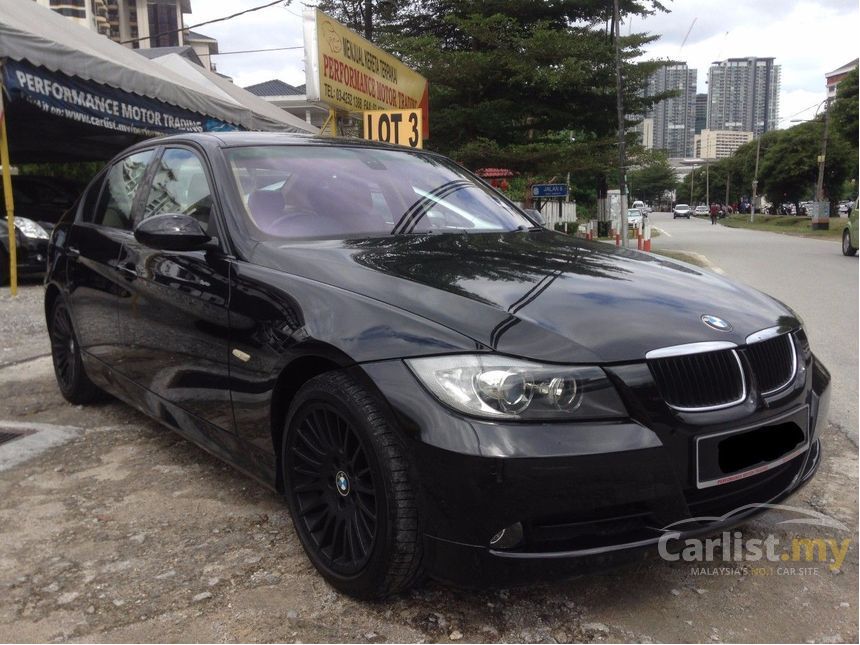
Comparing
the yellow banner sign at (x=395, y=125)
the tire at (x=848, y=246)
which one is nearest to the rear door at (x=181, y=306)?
the yellow banner sign at (x=395, y=125)

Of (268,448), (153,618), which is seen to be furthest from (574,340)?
(153,618)

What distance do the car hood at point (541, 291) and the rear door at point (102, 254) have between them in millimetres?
1343

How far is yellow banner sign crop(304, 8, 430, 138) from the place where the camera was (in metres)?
7.73

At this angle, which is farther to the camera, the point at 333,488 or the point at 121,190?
the point at 121,190

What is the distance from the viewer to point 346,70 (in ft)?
28.1

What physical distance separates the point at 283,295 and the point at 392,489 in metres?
0.81

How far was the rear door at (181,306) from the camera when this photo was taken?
2793 mm

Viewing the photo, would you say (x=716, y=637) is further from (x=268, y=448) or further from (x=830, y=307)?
(x=830, y=307)

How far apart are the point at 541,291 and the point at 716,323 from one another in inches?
20.8

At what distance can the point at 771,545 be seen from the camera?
8.84ft

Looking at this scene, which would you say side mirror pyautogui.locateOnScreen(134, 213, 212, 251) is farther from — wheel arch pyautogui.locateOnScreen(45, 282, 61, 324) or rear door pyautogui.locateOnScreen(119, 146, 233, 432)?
wheel arch pyautogui.locateOnScreen(45, 282, 61, 324)

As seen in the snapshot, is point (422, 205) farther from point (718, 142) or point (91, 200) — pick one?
point (718, 142)

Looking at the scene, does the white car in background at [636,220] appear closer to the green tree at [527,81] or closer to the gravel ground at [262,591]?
the green tree at [527,81]

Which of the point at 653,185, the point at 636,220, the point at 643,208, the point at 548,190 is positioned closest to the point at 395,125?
the point at 548,190
